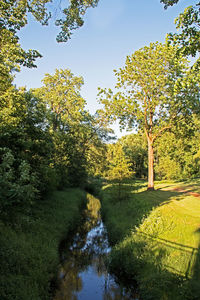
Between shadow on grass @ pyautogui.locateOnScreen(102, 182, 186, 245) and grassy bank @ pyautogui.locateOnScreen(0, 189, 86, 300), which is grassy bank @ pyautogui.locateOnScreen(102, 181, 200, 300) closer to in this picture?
shadow on grass @ pyautogui.locateOnScreen(102, 182, 186, 245)

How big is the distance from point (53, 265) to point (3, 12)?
40.1 feet

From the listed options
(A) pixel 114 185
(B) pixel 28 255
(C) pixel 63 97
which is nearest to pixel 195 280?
(B) pixel 28 255

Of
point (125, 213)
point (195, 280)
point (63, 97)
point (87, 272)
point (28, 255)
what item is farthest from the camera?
point (63, 97)

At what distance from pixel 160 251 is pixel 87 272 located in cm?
407

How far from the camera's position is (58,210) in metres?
19.5

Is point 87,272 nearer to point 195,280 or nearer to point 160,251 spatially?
point 160,251

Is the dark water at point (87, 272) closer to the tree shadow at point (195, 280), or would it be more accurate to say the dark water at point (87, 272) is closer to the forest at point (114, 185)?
the forest at point (114, 185)

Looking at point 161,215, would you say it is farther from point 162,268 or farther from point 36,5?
point 36,5

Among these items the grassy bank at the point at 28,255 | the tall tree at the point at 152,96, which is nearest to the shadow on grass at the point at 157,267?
the grassy bank at the point at 28,255

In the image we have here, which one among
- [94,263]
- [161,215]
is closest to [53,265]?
[94,263]

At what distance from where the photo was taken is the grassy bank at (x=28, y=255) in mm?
7739

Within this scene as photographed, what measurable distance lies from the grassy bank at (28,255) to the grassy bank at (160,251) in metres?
3.64

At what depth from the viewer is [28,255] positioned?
988cm

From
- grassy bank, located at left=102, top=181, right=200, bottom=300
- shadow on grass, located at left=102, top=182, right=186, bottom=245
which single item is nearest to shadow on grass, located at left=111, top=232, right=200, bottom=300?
grassy bank, located at left=102, top=181, right=200, bottom=300
